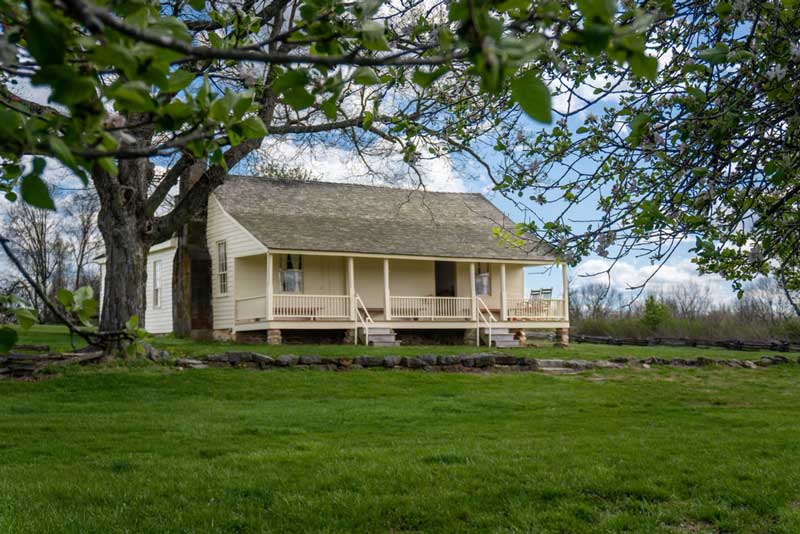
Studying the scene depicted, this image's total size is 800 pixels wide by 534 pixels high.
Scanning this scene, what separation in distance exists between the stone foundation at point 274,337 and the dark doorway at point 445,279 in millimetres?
8410

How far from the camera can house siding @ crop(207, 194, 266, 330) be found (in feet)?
86.5

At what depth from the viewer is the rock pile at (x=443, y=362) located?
1794 cm

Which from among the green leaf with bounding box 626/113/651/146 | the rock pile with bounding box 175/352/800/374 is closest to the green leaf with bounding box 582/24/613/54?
the green leaf with bounding box 626/113/651/146

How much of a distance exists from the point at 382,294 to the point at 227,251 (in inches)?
232

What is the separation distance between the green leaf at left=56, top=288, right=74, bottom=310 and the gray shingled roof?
2245cm

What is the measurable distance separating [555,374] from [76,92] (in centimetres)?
1813

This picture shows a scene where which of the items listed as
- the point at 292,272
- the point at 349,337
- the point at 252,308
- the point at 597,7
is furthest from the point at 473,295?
the point at 597,7

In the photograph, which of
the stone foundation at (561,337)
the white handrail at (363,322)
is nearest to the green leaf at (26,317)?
the white handrail at (363,322)

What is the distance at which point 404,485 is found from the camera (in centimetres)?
704

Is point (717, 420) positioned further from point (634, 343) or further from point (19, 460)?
point (634, 343)

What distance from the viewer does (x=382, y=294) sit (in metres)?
29.3

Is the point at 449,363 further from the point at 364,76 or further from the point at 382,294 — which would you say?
the point at 364,76

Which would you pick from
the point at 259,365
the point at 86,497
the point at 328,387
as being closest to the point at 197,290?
the point at 259,365

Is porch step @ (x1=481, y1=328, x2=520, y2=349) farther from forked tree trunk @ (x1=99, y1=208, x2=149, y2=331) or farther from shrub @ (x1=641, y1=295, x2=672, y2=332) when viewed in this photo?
forked tree trunk @ (x1=99, y1=208, x2=149, y2=331)
